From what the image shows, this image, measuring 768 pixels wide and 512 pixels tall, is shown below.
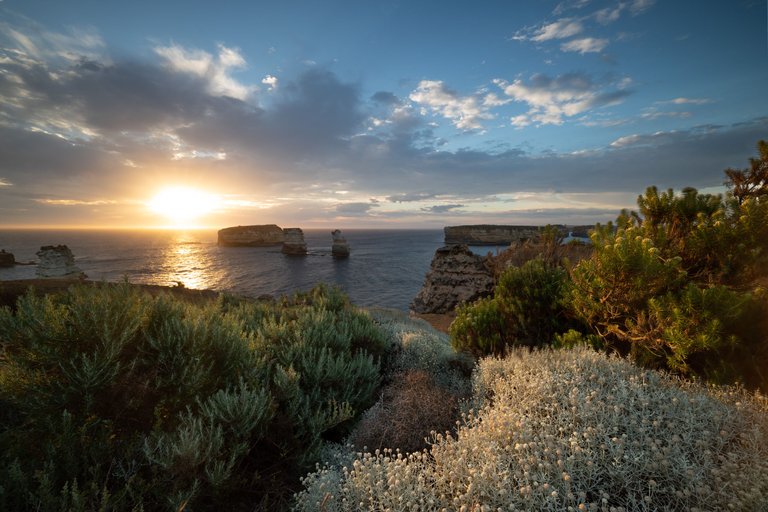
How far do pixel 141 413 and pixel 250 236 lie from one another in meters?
121

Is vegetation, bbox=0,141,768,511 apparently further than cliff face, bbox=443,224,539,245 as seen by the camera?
No

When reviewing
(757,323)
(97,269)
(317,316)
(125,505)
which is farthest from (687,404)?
(97,269)

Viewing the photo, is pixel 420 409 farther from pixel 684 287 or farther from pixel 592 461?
pixel 684 287

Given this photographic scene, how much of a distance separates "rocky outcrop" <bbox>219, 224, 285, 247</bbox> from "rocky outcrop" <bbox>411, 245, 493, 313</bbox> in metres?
106

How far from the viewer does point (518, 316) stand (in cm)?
710

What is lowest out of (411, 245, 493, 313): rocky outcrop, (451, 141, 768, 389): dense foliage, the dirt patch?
the dirt patch

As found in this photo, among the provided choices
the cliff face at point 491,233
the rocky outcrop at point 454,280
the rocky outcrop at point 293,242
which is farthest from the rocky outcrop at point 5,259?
the cliff face at point 491,233

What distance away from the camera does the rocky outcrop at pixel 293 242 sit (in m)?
87.8

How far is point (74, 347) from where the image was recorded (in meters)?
3.67

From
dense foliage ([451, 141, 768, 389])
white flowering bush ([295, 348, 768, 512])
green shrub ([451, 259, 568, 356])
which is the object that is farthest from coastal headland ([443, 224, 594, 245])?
white flowering bush ([295, 348, 768, 512])

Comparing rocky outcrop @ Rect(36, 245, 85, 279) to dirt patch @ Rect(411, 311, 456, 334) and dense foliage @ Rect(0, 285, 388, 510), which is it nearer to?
dirt patch @ Rect(411, 311, 456, 334)

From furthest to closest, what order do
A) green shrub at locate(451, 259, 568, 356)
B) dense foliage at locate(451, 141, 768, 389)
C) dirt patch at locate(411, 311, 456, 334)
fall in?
dirt patch at locate(411, 311, 456, 334)
green shrub at locate(451, 259, 568, 356)
dense foliage at locate(451, 141, 768, 389)

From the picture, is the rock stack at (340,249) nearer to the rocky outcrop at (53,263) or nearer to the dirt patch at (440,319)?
the rocky outcrop at (53,263)

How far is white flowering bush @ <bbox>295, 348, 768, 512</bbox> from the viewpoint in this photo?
2.39 metres
